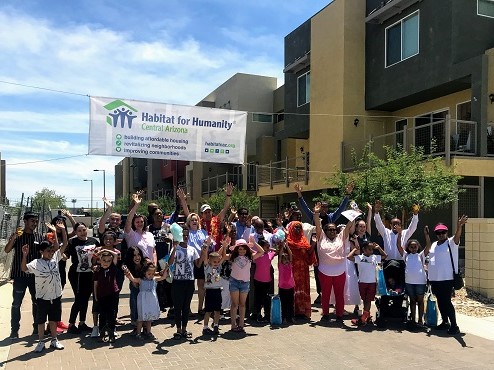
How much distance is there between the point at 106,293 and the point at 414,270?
4.59m

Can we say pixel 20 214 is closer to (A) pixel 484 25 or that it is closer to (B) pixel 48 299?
(B) pixel 48 299

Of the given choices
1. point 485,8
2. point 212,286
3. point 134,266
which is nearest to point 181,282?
point 212,286

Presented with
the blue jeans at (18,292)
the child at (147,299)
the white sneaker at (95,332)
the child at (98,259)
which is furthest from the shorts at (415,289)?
the blue jeans at (18,292)

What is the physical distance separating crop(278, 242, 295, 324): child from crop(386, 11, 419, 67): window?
10801mm

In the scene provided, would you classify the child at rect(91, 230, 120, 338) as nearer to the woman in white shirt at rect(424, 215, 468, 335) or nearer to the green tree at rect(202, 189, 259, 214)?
the woman in white shirt at rect(424, 215, 468, 335)

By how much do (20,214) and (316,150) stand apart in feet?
37.1

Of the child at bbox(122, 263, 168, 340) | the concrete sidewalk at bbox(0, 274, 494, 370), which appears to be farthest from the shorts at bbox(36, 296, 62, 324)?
the child at bbox(122, 263, 168, 340)

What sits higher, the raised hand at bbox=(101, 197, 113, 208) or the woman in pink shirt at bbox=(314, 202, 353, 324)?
the raised hand at bbox=(101, 197, 113, 208)

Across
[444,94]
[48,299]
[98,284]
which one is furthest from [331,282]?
[444,94]

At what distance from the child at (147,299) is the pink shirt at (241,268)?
101cm

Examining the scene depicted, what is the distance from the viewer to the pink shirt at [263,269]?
7.50 meters

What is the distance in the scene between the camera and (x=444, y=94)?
15.6m

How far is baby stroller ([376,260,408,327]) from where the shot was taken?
7.43 metres

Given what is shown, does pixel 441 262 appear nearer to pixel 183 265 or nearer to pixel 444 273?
pixel 444 273
